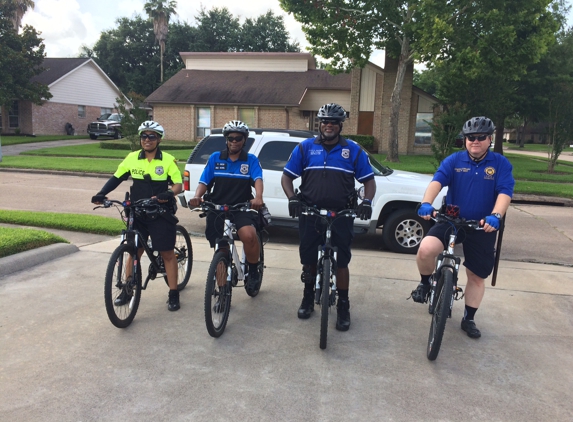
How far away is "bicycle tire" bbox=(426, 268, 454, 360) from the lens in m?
3.69

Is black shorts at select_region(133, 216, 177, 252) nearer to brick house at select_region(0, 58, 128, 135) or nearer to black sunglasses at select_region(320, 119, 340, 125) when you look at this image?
black sunglasses at select_region(320, 119, 340, 125)

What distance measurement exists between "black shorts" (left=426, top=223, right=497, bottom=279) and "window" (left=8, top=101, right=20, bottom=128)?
134ft

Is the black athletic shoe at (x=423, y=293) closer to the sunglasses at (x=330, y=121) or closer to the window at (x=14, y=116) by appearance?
the sunglasses at (x=330, y=121)

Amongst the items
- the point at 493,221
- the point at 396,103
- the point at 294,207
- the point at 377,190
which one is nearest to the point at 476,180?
the point at 493,221

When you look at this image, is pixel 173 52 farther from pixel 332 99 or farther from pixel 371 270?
pixel 371 270

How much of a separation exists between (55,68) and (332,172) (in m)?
43.2

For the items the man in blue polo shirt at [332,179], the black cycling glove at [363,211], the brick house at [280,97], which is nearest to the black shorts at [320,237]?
the man in blue polo shirt at [332,179]

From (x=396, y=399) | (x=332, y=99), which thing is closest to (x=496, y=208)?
(x=396, y=399)

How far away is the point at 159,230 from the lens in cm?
453

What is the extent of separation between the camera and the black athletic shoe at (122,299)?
422cm

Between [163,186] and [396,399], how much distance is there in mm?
2858

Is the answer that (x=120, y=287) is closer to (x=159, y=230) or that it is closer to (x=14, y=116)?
(x=159, y=230)

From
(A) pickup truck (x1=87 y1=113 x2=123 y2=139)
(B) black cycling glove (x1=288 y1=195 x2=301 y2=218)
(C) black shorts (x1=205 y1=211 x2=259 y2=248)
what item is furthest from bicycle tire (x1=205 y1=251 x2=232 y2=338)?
(A) pickup truck (x1=87 y1=113 x2=123 y2=139)

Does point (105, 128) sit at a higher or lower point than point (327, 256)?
higher
